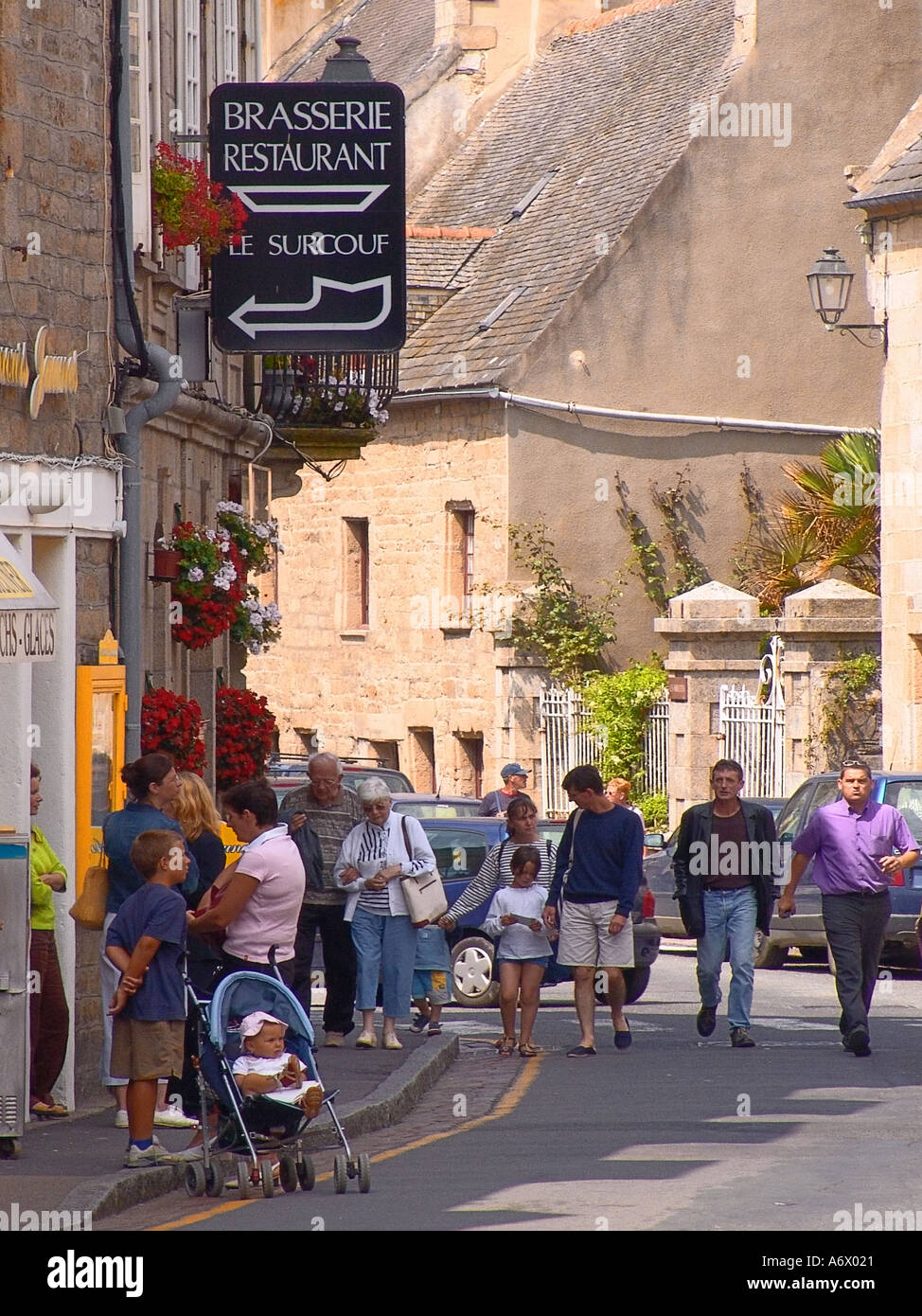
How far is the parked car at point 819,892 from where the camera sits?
60.3 ft

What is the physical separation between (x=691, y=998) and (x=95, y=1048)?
7.31 meters

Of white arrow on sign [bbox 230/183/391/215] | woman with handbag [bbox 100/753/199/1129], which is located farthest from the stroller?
white arrow on sign [bbox 230/183/391/215]

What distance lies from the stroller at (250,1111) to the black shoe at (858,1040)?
5044mm

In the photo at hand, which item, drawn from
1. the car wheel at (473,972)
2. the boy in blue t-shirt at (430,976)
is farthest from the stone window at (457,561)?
the boy in blue t-shirt at (430,976)

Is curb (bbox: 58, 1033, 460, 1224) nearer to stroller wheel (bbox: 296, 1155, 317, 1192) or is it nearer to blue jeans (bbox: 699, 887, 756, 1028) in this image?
stroller wheel (bbox: 296, 1155, 317, 1192)

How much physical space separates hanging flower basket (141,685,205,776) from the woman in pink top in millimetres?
3070

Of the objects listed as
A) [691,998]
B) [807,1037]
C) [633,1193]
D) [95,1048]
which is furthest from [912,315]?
[633,1193]

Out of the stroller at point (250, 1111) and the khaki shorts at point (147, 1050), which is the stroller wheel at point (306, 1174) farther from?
the khaki shorts at point (147, 1050)

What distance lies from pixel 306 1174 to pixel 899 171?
18.7 meters

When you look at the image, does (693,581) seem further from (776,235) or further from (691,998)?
(691,998)

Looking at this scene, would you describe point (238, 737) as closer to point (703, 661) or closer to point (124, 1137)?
point (124, 1137)

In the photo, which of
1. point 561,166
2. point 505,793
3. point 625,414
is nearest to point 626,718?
point 625,414

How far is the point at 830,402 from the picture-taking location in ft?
105

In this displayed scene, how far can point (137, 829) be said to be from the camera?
10469 millimetres
